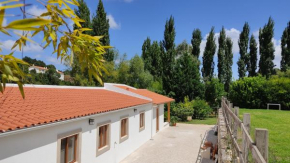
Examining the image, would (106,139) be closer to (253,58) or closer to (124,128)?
(124,128)

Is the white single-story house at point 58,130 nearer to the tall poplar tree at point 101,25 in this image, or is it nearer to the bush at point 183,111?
the bush at point 183,111

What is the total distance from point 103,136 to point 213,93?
25.3 m

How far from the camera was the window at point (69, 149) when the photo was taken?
7.22 m

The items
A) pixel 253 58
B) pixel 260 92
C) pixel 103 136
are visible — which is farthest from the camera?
pixel 253 58

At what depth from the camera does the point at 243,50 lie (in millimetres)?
42156

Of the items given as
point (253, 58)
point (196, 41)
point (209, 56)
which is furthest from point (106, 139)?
point (253, 58)

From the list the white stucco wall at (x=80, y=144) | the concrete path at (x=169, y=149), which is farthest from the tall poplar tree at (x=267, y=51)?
the white stucco wall at (x=80, y=144)

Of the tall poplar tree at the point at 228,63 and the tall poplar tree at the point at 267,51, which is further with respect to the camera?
the tall poplar tree at the point at 228,63

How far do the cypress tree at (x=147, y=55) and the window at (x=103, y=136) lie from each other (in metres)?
32.2

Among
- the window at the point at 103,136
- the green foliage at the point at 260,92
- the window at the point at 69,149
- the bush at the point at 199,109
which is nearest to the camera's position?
the window at the point at 69,149

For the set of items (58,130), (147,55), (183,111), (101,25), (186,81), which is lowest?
(183,111)

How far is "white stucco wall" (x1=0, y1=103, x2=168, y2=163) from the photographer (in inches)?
206

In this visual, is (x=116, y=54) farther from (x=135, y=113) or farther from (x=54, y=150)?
(x=54, y=150)

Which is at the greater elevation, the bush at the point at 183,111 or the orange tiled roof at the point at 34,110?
the orange tiled roof at the point at 34,110
